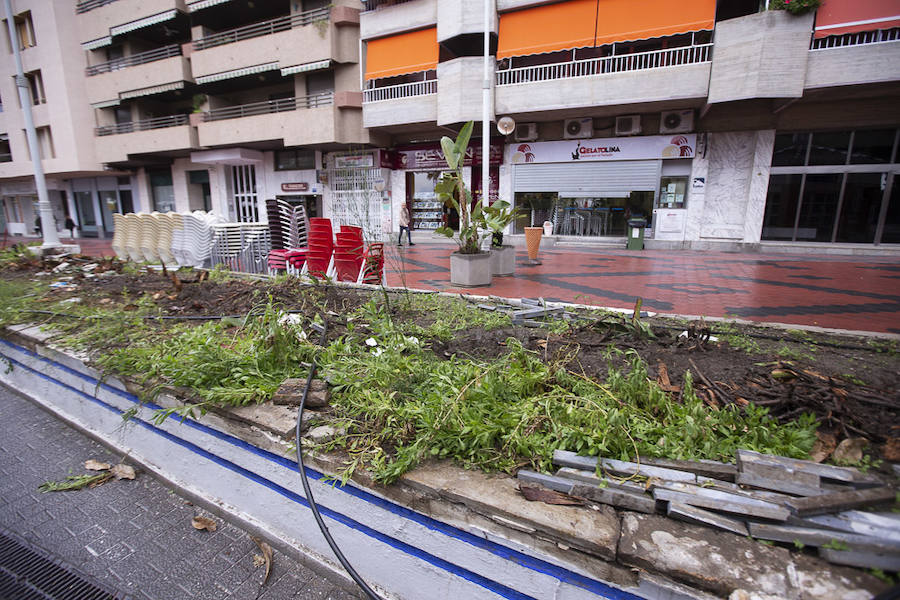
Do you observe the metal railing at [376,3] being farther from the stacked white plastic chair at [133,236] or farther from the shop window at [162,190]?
the shop window at [162,190]

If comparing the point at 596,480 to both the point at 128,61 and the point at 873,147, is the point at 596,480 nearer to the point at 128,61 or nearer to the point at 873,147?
→ the point at 873,147

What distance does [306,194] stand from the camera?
21.6m

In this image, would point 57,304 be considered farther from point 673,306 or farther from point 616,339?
point 673,306

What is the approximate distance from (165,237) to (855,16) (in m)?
18.0

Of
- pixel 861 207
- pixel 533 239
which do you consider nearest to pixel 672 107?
pixel 861 207

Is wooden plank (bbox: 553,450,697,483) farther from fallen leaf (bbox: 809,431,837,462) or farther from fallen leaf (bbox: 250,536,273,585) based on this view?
fallen leaf (bbox: 250,536,273,585)

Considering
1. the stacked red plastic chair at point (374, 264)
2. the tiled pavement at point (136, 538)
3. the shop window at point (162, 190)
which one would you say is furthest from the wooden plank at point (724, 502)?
the shop window at point (162, 190)

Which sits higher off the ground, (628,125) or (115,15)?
(115,15)

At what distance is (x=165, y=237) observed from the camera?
8.74 m

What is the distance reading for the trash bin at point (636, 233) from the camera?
14.8m

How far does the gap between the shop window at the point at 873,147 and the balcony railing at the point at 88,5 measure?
114 feet

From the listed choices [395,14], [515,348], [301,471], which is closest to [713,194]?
[395,14]

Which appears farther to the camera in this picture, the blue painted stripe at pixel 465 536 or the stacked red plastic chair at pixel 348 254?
the stacked red plastic chair at pixel 348 254

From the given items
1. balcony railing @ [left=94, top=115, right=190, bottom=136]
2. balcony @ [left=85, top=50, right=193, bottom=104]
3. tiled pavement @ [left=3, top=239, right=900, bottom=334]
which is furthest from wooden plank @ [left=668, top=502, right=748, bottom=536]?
balcony railing @ [left=94, top=115, right=190, bottom=136]
